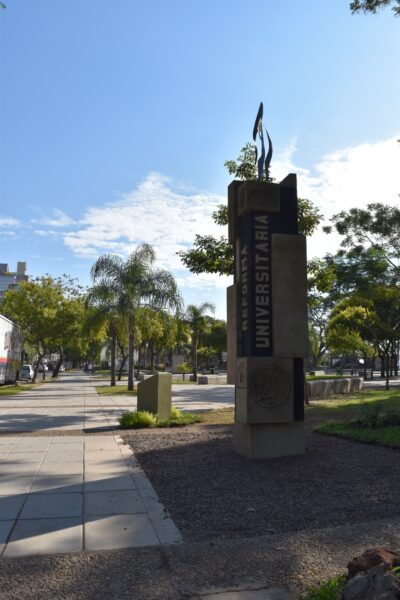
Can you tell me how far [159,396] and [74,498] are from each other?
7454mm

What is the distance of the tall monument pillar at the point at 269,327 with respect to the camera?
8383mm

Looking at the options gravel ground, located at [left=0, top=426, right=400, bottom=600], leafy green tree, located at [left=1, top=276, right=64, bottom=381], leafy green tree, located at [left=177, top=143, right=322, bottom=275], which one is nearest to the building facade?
leafy green tree, located at [left=1, top=276, right=64, bottom=381]

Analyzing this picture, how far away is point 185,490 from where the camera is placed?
6.45m

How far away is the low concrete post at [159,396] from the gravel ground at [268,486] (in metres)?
3.45

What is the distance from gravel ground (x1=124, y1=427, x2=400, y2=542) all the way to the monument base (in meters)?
0.19

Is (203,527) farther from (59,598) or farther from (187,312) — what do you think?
(187,312)

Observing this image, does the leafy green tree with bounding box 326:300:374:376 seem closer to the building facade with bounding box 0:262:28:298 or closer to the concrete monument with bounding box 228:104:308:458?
the concrete monument with bounding box 228:104:308:458

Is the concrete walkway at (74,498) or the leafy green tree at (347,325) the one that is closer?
the concrete walkway at (74,498)

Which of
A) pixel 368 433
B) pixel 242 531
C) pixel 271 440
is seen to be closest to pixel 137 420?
pixel 271 440

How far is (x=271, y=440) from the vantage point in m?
8.44

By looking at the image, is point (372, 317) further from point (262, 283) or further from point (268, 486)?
point (268, 486)

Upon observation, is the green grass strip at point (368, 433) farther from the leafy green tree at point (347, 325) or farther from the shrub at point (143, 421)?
the leafy green tree at point (347, 325)

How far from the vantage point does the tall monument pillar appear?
838cm

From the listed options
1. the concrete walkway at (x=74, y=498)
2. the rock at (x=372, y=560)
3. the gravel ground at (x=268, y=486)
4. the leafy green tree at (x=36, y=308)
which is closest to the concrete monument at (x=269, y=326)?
the gravel ground at (x=268, y=486)
